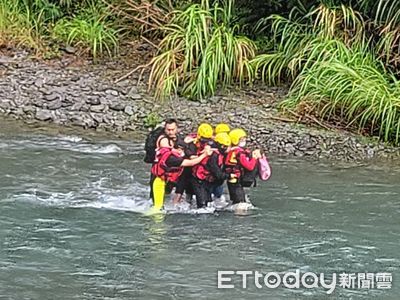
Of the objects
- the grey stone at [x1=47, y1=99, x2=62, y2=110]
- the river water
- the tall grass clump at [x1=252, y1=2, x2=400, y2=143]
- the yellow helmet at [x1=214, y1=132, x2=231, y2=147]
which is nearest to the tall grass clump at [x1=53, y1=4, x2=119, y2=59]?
the grey stone at [x1=47, y1=99, x2=62, y2=110]

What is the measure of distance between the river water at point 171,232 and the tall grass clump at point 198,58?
7.64 ft

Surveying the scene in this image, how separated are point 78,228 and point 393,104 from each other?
15.9 feet

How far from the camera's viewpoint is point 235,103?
12.9 metres

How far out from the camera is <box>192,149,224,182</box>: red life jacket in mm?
8734

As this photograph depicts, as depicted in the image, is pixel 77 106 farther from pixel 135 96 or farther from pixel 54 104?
pixel 135 96

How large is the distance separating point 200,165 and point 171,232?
78 centimetres

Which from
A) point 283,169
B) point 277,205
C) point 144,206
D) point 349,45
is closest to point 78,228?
point 144,206

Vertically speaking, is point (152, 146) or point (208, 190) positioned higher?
point (152, 146)

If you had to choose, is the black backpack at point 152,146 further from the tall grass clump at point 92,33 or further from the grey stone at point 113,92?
the tall grass clump at point 92,33

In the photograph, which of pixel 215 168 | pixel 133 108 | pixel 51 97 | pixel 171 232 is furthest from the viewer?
pixel 51 97

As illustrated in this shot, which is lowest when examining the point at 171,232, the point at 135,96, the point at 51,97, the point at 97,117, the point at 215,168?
the point at 171,232

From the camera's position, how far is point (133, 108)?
498 inches

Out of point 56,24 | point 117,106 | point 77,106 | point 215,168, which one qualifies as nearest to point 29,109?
point 77,106
